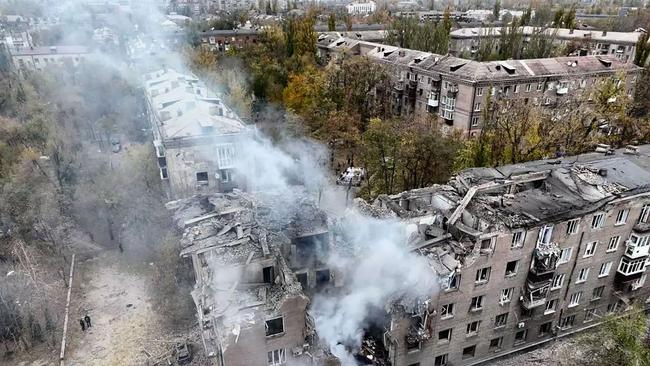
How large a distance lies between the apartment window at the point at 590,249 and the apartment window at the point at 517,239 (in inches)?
163

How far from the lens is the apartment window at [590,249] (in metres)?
20.7

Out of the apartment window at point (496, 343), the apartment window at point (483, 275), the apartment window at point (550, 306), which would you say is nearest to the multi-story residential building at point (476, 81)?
the apartment window at point (550, 306)

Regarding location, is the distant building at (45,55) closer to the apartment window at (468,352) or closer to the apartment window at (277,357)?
the apartment window at (277,357)

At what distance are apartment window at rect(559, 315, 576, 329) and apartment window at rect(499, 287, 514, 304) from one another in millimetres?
4497

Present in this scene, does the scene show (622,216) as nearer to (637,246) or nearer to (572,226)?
(637,246)

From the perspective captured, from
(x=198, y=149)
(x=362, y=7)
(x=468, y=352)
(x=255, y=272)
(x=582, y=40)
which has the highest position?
(x=362, y=7)

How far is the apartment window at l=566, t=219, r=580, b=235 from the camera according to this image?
19.5 metres

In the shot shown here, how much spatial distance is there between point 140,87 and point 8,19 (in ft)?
114

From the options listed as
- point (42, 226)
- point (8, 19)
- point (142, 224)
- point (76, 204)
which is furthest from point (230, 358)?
point (8, 19)

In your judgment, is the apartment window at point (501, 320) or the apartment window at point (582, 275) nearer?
the apartment window at point (501, 320)

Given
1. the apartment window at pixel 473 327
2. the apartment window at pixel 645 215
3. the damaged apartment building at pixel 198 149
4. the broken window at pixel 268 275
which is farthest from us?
the damaged apartment building at pixel 198 149

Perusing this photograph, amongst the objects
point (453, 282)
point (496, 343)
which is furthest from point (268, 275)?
point (496, 343)

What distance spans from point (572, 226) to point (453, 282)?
20.1 ft

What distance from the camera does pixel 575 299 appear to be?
22281 mm
